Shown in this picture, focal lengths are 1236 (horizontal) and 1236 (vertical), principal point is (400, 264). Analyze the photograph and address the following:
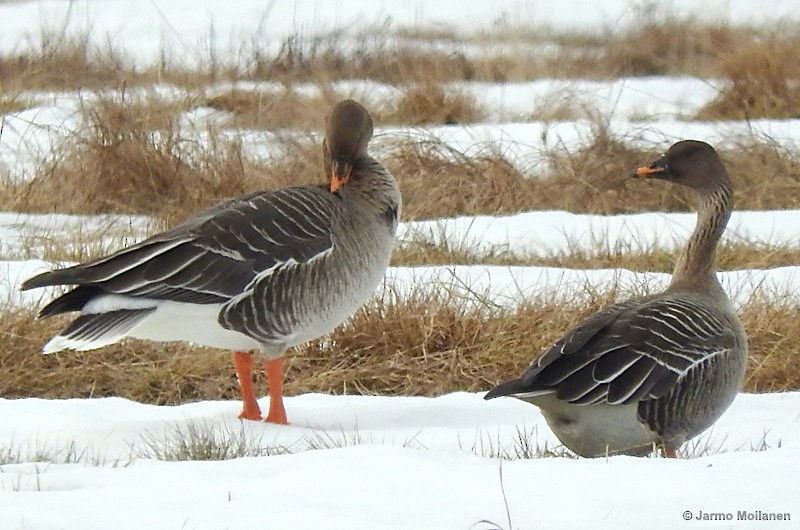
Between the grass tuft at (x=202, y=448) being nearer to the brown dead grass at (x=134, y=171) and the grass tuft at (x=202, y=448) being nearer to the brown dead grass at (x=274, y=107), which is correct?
the brown dead grass at (x=134, y=171)

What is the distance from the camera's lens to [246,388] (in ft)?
17.7

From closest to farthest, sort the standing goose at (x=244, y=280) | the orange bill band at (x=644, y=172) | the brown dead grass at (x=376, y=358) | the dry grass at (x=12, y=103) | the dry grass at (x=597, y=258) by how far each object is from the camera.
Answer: the standing goose at (x=244, y=280) → the orange bill band at (x=644, y=172) → the brown dead grass at (x=376, y=358) → the dry grass at (x=597, y=258) → the dry grass at (x=12, y=103)

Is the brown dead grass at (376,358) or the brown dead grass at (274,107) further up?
the brown dead grass at (274,107)

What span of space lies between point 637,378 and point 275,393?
1622mm

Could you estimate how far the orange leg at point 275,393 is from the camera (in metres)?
5.25

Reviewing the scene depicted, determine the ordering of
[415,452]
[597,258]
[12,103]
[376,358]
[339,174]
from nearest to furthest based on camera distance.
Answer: [415,452], [339,174], [376,358], [597,258], [12,103]

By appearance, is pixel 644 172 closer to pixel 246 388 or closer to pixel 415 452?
pixel 246 388

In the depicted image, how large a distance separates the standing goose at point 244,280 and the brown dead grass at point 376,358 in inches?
31.7

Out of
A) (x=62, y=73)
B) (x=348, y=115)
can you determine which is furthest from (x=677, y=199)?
(x=62, y=73)

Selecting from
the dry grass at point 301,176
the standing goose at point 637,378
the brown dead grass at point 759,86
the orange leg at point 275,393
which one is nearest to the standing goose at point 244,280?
the orange leg at point 275,393

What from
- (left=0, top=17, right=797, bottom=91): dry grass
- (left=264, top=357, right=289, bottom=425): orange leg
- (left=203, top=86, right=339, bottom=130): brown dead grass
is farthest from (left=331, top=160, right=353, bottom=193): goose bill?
(left=0, top=17, right=797, bottom=91): dry grass

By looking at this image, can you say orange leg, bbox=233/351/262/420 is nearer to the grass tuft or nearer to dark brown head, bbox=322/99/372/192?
the grass tuft

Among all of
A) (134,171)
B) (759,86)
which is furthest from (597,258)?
(759,86)

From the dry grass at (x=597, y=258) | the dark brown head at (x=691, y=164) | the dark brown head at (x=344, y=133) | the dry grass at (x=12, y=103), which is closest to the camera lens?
the dark brown head at (x=691, y=164)
